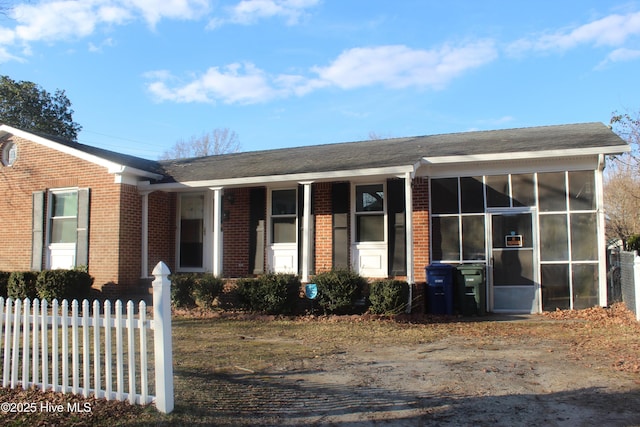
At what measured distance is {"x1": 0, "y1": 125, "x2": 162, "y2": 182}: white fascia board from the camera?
1201 cm

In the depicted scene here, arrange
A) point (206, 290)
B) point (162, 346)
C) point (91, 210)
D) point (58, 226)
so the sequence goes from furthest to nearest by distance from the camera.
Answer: point (58, 226), point (91, 210), point (206, 290), point (162, 346)

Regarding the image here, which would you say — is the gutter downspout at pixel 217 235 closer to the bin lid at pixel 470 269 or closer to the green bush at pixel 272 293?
the green bush at pixel 272 293

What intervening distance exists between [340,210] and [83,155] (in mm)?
6369

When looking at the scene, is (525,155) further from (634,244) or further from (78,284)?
(78,284)

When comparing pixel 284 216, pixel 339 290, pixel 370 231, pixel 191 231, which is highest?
pixel 284 216

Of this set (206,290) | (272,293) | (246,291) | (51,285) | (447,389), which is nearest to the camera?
(447,389)

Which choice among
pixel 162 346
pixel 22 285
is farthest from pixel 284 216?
pixel 162 346

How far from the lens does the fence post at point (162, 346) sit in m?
4.45

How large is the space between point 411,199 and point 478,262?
2.04m

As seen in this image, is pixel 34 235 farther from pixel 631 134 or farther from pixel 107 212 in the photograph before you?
pixel 631 134

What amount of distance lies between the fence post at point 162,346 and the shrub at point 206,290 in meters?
6.14

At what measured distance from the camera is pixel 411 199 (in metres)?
10.4

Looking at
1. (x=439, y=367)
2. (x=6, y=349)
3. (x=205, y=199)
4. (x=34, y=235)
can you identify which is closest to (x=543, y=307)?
(x=439, y=367)

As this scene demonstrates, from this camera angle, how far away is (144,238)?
41.5 feet
